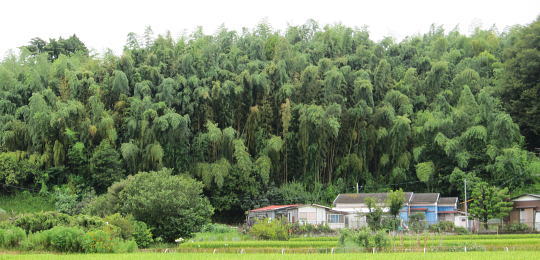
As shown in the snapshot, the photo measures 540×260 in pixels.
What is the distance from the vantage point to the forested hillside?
3838 cm

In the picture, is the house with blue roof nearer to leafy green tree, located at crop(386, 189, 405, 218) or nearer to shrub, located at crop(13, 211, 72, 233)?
leafy green tree, located at crop(386, 189, 405, 218)

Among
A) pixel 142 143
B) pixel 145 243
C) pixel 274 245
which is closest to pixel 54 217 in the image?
pixel 145 243

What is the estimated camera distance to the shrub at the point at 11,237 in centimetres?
1961

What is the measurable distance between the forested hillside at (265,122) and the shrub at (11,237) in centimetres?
1736

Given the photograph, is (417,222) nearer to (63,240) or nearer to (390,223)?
(390,223)

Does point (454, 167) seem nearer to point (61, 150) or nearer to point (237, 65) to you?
point (237, 65)

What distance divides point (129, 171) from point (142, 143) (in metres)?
2.32

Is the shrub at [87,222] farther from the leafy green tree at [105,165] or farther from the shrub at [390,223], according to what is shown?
the leafy green tree at [105,165]

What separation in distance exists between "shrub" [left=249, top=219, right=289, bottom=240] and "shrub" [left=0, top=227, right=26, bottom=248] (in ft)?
39.2

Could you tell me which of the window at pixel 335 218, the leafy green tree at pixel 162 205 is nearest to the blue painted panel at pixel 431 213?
the window at pixel 335 218

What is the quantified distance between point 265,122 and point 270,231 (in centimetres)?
1285

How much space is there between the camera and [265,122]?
40.7m

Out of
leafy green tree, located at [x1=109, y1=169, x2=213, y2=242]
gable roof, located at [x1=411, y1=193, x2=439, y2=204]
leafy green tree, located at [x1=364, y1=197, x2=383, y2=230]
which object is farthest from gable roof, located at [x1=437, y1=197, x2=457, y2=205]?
leafy green tree, located at [x1=109, y1=169, x2=213, y2=242]

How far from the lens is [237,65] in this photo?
4253cm
